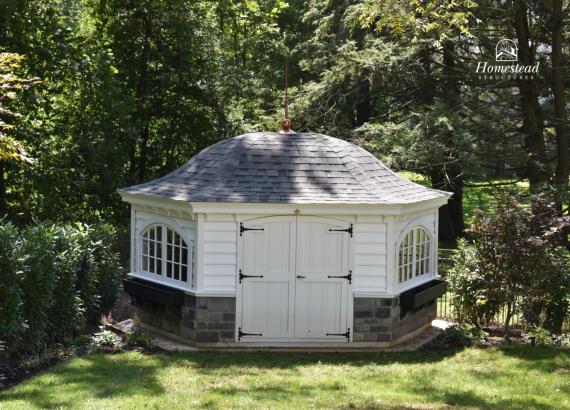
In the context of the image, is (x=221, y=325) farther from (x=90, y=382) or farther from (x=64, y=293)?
(x=90, y=382)

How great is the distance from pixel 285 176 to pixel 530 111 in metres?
10.5

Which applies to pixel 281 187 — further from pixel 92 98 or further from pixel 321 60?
pixel 321 60

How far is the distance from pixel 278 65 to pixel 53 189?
12.3 m

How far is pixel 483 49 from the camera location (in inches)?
853

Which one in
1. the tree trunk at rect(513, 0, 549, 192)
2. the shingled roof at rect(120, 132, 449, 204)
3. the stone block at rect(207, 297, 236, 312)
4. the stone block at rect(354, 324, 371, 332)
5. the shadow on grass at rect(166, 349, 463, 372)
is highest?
the tree trunk at rect(513, 0, 549, 192)

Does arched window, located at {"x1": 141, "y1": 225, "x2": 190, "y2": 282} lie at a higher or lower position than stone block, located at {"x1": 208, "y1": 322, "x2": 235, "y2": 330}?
higher

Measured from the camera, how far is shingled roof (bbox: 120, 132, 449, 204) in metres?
11.5

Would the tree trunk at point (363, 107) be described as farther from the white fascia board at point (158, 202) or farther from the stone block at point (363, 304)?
the stone block at point (363, 304)

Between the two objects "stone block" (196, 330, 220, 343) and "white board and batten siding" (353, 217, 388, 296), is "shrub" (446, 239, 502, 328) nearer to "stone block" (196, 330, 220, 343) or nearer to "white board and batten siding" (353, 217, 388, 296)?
"white board and batten siding" (353, 217, 388, 296)

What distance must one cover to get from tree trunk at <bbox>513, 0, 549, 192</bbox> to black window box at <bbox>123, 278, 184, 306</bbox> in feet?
36.8

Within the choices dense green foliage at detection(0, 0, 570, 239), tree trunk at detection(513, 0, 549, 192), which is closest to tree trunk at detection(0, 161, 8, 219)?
dense green foliage at detection(0, 0, 570, 239)

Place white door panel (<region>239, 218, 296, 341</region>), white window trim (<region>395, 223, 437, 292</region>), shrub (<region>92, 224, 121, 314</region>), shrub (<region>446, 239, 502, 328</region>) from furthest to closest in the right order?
shrub (<region>92, 224, 121, 314</region>), shrub (<region>446, 239, 502, 328</region>), white window trim (<region>395, 223, 437, 292</region>), white door panel (<region>239, 218, 296, 341</region>)

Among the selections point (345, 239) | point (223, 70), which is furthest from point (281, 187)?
point (223, 70)

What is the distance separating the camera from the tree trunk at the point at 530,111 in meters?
19.5
